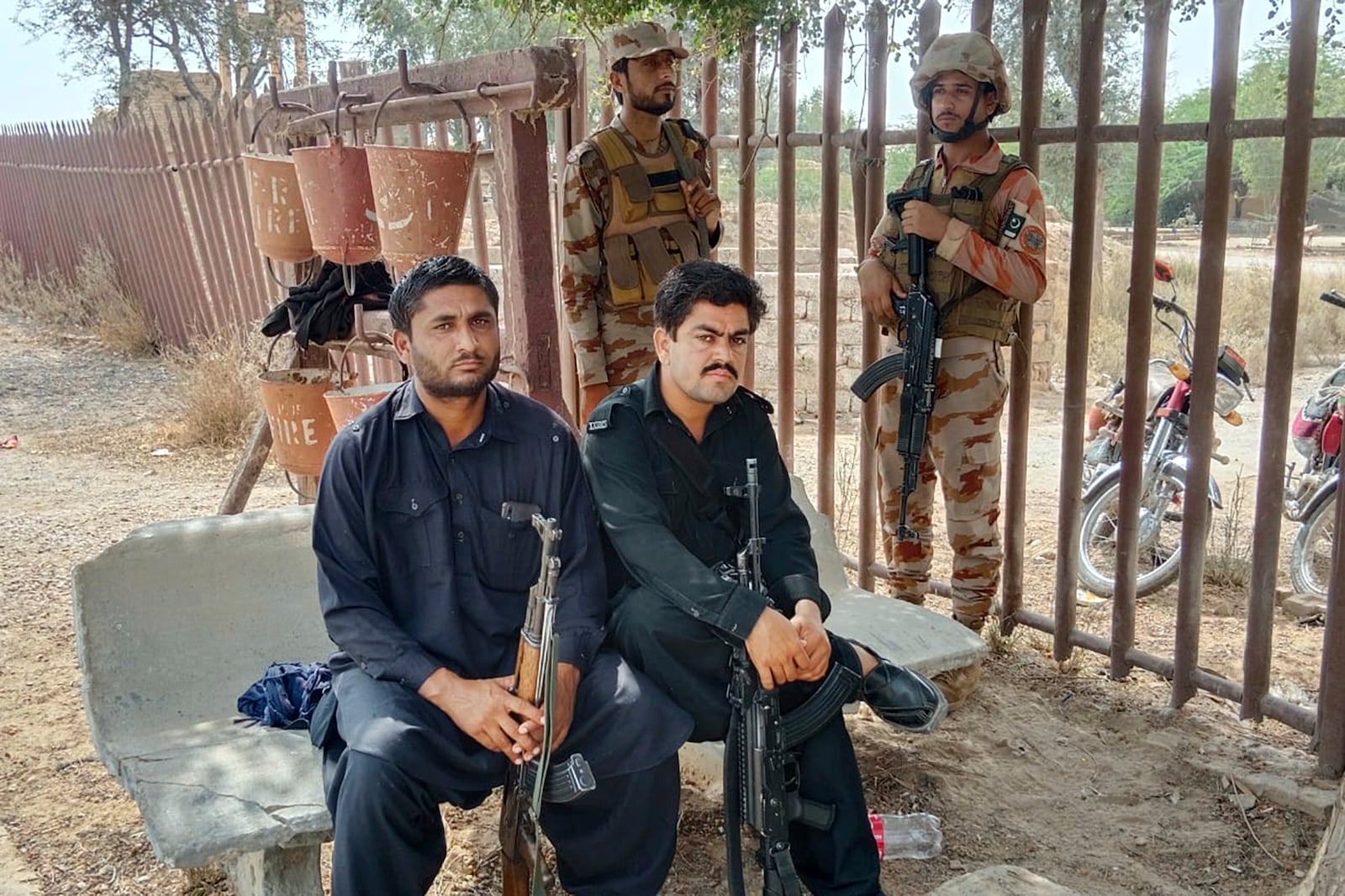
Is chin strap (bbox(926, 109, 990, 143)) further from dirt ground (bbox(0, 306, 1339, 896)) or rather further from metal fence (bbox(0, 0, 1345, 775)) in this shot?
dirt ground (bbox(0, 306, 1339, 896))

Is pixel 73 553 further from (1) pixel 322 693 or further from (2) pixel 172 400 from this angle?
(2) pixel 172 400

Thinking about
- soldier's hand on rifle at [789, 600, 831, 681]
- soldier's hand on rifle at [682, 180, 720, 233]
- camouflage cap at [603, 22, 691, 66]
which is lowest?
soldier's hand on rifle at [789, 600, 831, 681]

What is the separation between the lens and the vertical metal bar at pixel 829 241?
14.6 feet

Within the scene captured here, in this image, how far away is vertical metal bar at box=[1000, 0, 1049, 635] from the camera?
12.7ft

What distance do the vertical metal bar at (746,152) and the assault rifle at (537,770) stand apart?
95.0 inches

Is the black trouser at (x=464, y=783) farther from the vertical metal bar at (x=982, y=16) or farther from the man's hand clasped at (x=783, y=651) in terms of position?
the vertical metal bar at (x=982, y=16)

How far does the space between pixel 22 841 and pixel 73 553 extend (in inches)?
104

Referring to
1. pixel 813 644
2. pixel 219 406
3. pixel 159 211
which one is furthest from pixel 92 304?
pixel 813 644

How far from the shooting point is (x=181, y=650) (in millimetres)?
3127

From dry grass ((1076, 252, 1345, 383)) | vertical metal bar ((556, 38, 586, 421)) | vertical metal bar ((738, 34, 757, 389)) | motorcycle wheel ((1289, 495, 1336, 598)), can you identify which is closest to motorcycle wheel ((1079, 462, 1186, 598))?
motorcycle wheel ((1289, 495, 1336, 598))

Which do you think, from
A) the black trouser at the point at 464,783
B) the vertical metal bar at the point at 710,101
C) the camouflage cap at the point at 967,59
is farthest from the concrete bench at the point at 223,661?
the vertical metal bar at the point at 710,101

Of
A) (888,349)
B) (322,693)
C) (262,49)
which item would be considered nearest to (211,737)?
(322,693)

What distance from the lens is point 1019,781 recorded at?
3529 millimetres

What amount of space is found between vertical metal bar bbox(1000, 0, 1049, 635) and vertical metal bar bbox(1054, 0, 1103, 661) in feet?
0.45
